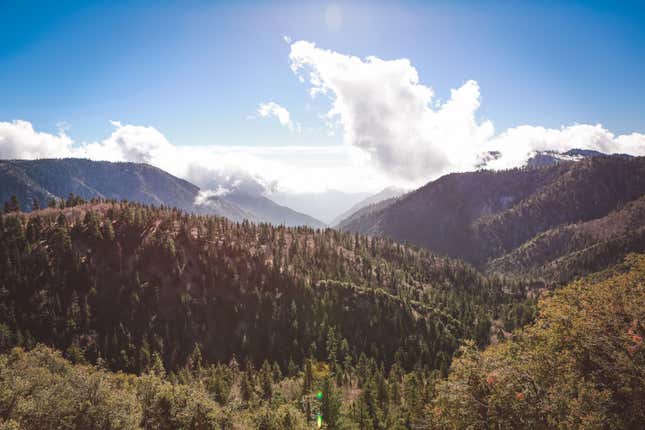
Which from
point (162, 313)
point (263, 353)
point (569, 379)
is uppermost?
point (569, 379)

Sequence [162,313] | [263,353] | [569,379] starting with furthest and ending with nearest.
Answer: [162,313]
[263,353]
[569,379]

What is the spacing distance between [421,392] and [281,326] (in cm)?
10338

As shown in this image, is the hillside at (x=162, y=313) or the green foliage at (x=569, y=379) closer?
the green foliage at (x=569, y=379)

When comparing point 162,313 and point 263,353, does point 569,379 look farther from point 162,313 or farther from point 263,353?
point 162,313

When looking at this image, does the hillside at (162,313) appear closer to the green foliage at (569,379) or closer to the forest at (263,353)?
the forest at (263,353)

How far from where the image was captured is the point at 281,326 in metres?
180

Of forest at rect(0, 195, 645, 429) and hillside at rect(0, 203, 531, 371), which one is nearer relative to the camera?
forest at rect(0, 195, 645, 429)

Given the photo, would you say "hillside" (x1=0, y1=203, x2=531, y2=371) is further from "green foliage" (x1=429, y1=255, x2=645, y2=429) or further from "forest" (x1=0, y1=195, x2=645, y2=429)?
"green foliage" (x1=429, y1=255, x2=645, y2=429)

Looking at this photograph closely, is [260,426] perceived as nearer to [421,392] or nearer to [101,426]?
[101,426]

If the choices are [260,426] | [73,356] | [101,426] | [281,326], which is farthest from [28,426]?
[281,326]

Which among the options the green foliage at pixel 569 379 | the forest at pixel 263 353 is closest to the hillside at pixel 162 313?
the forest at pixel 263 353

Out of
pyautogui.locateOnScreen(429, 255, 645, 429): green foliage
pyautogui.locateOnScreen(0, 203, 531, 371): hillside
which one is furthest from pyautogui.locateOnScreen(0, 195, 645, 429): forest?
pyautogui.locateOnScreen(0, 203, 531, 371): hillside

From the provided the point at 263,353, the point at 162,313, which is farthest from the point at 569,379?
the point at 162,313

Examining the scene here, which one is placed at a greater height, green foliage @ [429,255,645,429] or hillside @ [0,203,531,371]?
green foliage @ [429,255,645,429]
